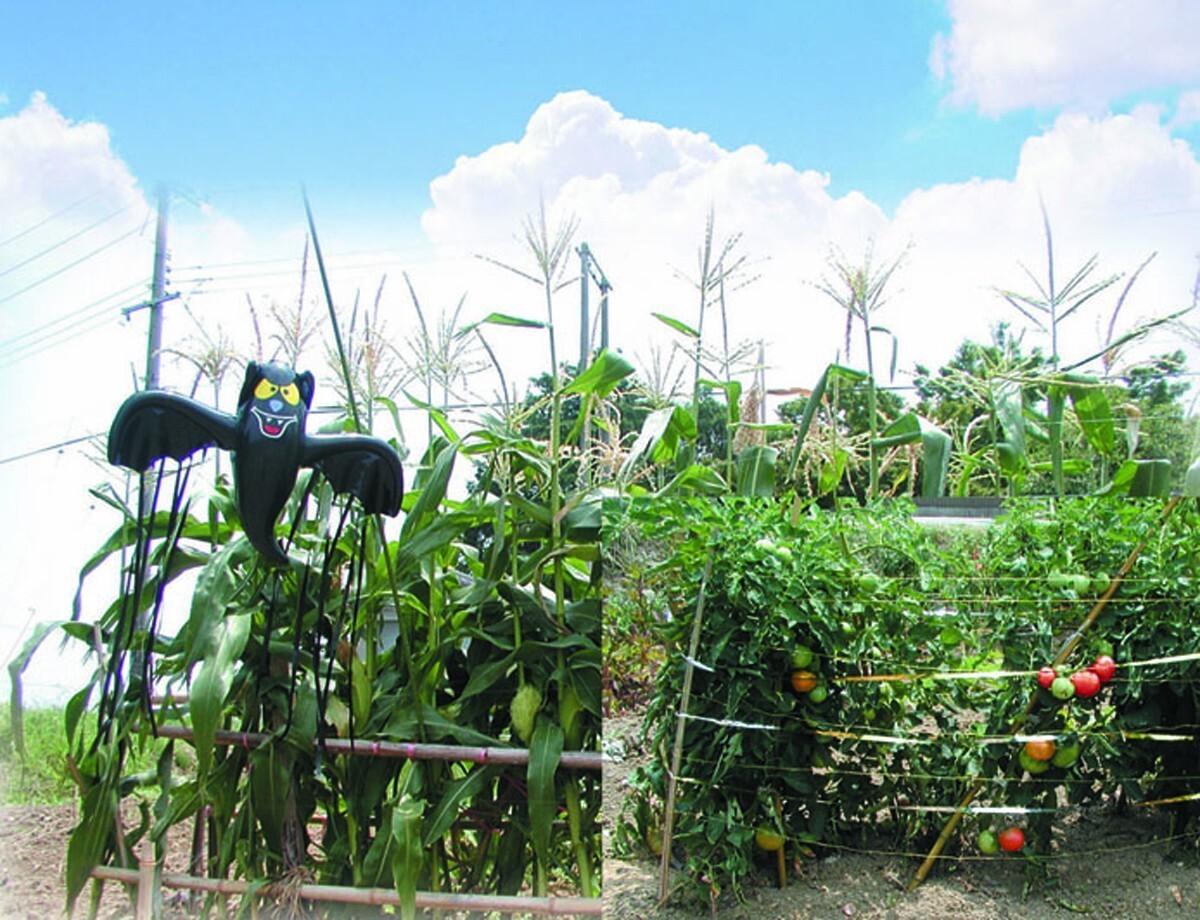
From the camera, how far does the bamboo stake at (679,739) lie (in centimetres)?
170

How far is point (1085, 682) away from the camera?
1567 millimetres

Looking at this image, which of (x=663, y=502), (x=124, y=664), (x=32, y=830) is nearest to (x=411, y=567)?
(x=663, y=502)

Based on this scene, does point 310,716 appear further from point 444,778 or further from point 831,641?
point 831,641

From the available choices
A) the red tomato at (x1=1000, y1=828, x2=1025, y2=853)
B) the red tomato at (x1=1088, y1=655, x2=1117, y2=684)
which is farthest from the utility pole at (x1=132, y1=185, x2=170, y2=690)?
the red tomato at (x1=1088, y1=655, x2=1117, y2=684)

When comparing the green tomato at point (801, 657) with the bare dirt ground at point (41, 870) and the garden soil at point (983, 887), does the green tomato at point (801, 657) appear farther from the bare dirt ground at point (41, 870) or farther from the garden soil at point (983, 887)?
the bare dirt ground at point (41, 870)

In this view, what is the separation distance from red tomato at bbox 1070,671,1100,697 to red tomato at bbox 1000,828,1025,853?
0.23 m

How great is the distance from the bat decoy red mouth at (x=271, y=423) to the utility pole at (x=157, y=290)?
21.7 inches

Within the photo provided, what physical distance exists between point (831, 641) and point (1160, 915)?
63 cm

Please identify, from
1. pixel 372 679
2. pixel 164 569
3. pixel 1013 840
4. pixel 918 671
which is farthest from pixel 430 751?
pixel 1013 840

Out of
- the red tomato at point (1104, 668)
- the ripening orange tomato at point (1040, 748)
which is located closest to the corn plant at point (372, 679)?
the ripening orange tomato at point (1040, 748)

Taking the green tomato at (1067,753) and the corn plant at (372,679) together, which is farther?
the corn plant at (372,679)

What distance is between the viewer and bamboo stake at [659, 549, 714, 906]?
170cm

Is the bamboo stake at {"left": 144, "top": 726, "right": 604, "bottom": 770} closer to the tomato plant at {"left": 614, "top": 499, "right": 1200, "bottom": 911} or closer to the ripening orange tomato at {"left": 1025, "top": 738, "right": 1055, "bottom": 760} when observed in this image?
the tomato plant at {"left": 614, "top": 499, "right": 1200, "bottom": 911}

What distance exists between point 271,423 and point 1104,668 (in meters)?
1.43
